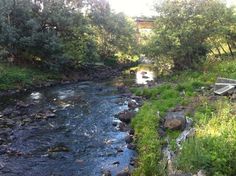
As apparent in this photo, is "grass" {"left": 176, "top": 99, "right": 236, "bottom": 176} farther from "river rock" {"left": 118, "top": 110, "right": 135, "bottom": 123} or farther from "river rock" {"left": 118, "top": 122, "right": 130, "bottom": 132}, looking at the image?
"river rock" {"left": 118, "top": 110, "right": 135, "bottom": 123}

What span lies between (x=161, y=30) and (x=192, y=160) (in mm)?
27651

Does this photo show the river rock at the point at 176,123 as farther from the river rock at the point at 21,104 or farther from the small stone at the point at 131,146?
the river rock at the point at 21,104

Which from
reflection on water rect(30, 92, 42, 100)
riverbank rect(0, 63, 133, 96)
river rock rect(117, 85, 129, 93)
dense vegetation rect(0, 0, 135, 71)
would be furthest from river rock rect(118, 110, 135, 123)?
dense vegetation rect(0, 0, 135, 71)

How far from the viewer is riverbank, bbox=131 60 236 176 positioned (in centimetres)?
1168

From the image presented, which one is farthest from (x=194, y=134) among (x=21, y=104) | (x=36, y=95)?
(x=36, y=95)

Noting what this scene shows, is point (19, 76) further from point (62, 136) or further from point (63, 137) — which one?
point (63, 137)

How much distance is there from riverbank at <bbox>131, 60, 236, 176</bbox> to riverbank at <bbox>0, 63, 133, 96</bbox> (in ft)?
47.3

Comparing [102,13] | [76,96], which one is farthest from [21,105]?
[102,13]

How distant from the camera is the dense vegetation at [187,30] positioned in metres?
37.7

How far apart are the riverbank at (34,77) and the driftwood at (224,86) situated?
21.8 meters

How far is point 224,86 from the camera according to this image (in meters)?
24.9

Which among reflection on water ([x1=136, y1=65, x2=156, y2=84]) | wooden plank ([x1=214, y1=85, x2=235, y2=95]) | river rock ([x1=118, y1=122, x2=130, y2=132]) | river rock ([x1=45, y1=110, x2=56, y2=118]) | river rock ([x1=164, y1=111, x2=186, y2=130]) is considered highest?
wooden plank ([x1=214, y1=85, x2=235, y2=95])

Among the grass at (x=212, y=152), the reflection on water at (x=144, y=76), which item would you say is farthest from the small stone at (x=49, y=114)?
the reflection on water at (x=144, y=76)

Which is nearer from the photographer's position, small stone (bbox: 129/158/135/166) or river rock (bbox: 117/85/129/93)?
small stone (bbox: 129/158/135/166)
